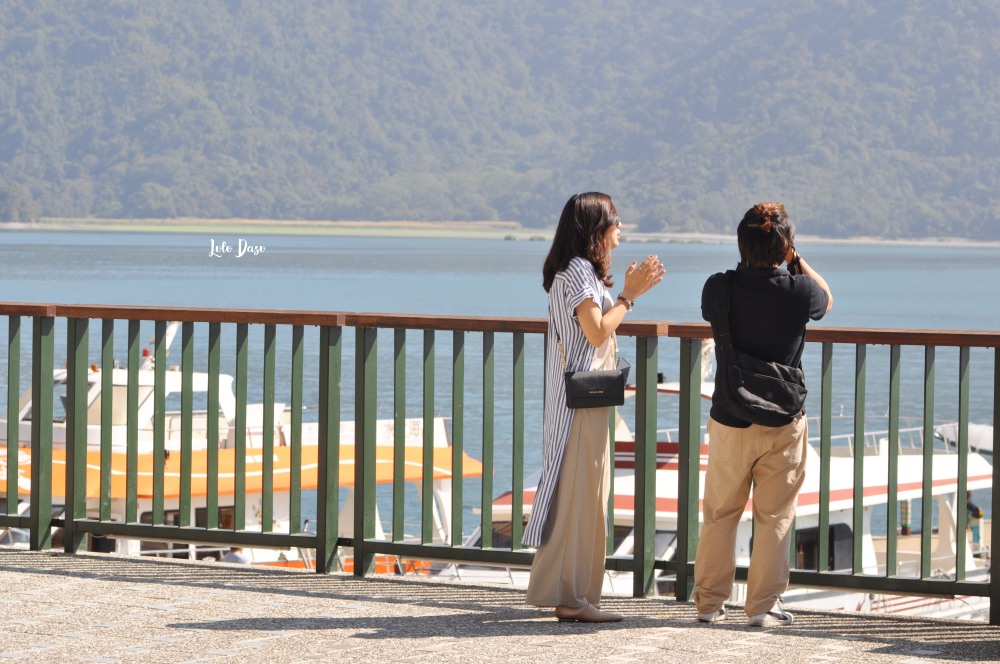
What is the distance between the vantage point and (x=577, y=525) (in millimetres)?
A: 5004

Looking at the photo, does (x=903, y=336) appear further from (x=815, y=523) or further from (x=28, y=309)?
(x=815, y=523)

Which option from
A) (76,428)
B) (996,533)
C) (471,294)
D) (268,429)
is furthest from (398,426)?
(471,294)

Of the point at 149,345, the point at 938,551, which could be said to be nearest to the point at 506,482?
the point at 149,345

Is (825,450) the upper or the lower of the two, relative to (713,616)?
upper

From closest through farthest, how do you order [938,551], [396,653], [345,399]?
[396,653], [938,551], [345,399]

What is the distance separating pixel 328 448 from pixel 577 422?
1337 mm

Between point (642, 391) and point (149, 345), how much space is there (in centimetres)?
2436

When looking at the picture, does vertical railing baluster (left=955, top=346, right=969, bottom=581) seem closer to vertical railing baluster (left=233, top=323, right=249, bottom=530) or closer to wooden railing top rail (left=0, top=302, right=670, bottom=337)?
wooden railing top rail (left=0, top=302, right=670, bottom=337)

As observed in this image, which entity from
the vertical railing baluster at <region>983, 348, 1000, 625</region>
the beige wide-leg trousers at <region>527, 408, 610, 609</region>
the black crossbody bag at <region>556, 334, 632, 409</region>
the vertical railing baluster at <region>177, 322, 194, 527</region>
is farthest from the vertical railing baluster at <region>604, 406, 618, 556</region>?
the vertical railing baluster at <region>177, 322, 194, 527</region>

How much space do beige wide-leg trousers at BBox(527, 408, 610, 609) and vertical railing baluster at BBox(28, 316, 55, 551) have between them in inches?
93.6

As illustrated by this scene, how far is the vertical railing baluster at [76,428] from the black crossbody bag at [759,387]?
2.76 m

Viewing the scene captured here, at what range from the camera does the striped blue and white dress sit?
4.87m

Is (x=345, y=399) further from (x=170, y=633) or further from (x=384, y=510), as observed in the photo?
(x=170, y=633)

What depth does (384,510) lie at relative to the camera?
3047 centimetres
